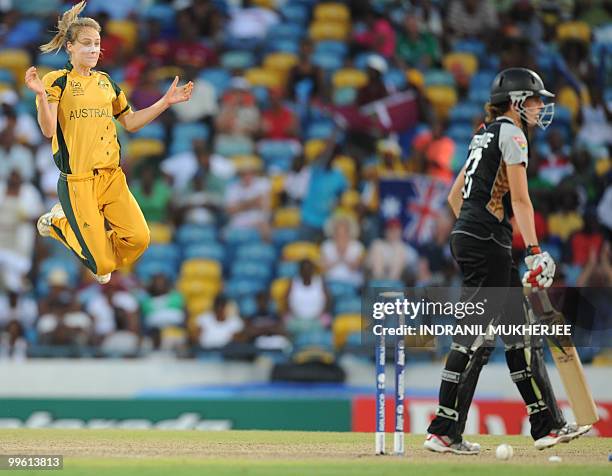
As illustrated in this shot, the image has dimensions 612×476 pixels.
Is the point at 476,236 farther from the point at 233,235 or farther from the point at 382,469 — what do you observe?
the point at 233,235

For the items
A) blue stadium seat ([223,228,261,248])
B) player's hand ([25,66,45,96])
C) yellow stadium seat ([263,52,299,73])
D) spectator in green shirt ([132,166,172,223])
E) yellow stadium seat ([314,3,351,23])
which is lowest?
player's hand ([25,66,45,96])

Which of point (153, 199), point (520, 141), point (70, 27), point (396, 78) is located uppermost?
point (396, 78)

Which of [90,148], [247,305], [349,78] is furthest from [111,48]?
[90,148]

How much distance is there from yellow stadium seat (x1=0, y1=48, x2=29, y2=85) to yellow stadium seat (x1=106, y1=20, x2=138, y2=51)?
3.85ft

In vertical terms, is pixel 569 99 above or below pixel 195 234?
above

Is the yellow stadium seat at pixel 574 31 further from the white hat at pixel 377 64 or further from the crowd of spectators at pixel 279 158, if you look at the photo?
the white hat at pixel 377 64

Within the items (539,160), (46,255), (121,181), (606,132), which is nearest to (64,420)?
(46,255)

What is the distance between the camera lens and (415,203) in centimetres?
1445

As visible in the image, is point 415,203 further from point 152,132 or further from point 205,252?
point 152,132

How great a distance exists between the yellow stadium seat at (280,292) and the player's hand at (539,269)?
6.68 meters

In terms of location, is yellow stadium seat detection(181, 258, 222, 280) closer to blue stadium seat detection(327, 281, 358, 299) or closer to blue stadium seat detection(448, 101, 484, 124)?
blue stadium seat detection(327, 281, 358, 299)

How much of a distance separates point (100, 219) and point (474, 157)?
8.92 ft

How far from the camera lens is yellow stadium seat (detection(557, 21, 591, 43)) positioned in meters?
16.5

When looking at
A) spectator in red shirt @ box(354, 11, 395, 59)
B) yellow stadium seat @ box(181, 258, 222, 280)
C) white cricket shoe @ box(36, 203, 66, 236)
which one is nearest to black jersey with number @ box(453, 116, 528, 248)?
white cricket shoe @ box(36, 203, 66, 236)
